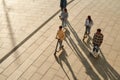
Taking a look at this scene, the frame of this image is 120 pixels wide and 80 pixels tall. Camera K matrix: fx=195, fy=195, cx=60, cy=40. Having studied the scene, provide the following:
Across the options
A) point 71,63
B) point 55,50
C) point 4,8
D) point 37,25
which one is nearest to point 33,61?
point 55,50

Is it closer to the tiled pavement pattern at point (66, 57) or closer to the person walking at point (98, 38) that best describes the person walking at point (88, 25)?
the tiled pavement pattern at point (66, 57)

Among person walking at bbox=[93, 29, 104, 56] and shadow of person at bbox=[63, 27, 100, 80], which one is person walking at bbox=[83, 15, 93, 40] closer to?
shadow of person at bbox=[63, 27, 100, 80]

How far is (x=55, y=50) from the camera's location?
411 inches

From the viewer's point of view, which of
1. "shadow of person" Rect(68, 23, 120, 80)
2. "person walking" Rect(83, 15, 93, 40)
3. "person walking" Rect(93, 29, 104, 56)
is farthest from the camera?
"person walking" Rect(83, 15, 93, 40)

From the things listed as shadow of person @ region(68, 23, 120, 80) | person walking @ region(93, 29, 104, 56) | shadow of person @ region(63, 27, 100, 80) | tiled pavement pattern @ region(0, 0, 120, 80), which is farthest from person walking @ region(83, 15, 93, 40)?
person walking @ region(93, 29, 104, 56)

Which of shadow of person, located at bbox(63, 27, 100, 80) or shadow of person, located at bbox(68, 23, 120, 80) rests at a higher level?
shadow of person, located at bbox(63, 27, 100, 80)

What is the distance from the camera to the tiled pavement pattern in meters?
9.21

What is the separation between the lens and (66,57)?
405 inches

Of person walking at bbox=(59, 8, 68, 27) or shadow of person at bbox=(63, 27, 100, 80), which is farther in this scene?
person walking at bbox=(59, 8, 68, 27)

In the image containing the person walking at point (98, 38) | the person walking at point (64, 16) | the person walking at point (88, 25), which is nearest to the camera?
the person walking at point (98, 38)

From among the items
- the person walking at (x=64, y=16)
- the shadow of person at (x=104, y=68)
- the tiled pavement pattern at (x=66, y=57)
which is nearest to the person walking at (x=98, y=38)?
the shadow of person at (x=104, y=68)

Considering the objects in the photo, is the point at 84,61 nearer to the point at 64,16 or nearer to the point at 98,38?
the point at 98,38

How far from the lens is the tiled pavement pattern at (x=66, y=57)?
9211 millimetres

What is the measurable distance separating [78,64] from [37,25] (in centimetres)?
475
